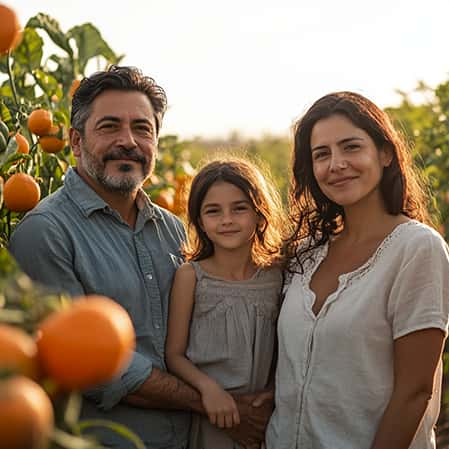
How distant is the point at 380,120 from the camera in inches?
90.9

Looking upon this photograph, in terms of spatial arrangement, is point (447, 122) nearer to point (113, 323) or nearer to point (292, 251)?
point (292, 251)

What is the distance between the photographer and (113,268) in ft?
7.66

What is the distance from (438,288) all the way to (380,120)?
0.58 meters

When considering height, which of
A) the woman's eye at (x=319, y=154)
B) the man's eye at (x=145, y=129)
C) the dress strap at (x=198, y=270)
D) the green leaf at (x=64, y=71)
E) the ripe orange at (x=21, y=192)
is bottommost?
the dress strap at (x=198, y=270)

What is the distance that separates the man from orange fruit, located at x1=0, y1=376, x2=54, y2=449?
57.9 inches

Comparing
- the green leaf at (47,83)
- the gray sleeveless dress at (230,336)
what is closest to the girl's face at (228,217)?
the gray sleeveless dress at (230,336)

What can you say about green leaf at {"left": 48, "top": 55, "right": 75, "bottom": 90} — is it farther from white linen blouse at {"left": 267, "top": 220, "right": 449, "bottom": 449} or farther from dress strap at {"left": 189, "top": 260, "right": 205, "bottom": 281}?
white linen blouse at {"left": 267, "top": 220, "right": 449, "bottom": 449}

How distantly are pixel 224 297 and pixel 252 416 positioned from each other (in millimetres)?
390

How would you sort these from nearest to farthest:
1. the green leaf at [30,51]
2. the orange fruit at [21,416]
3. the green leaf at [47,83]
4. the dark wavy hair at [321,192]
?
the orange fruit at [21,416]
the dark wavy hair at [321,192]
the green leaf at [47,83]
the green leaf at [30,51]

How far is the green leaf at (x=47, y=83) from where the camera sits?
10.8ft

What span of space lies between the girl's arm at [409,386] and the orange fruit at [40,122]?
1.26 meters

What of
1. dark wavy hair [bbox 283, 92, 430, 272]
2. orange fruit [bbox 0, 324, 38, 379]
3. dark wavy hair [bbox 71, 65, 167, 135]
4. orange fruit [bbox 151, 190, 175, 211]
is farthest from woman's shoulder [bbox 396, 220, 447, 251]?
orange fruit [bbox 151, 190, 175, 211]

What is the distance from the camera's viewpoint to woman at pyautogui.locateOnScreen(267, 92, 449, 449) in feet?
6.62

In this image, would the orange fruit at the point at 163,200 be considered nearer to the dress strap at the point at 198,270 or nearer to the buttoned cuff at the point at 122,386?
the dress strap at the point at 198,270
